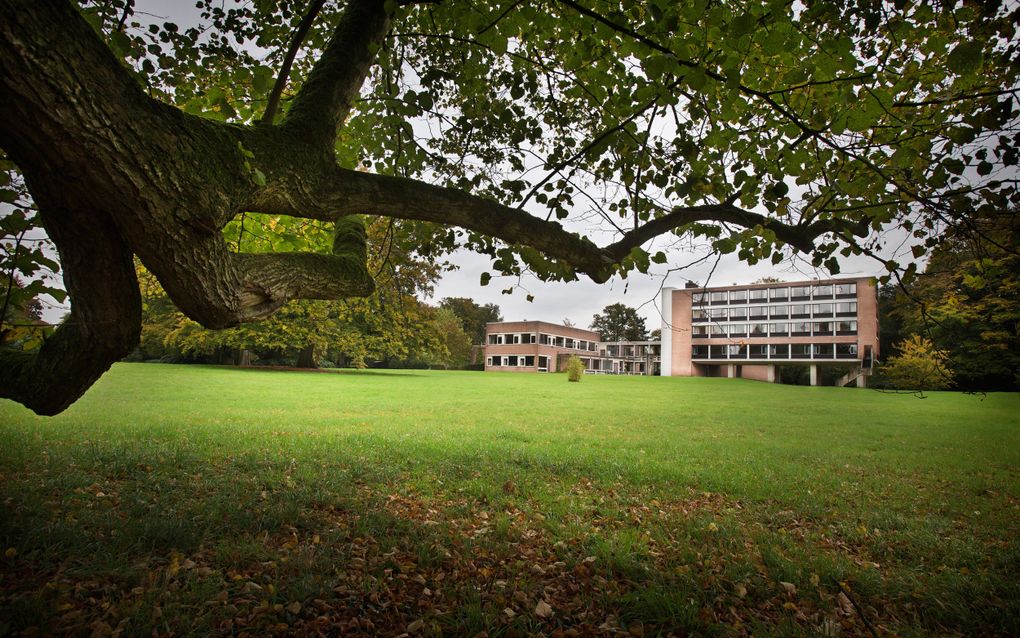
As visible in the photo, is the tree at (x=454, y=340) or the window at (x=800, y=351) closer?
the window at (x=800, y=351)

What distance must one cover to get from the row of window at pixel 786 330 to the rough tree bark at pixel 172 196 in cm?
4502

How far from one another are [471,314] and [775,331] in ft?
143

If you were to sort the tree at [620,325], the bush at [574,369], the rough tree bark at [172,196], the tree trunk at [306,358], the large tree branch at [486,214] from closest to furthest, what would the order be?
the rough tree bark at [172,196] < the large tree branch at [486,214] < the tree trunk at [306,358] < the bush at [574,369] < the tree at [620,325]

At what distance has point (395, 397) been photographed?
17453 mm

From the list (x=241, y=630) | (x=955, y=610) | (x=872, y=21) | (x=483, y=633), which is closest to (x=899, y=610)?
(x=955, y=610)

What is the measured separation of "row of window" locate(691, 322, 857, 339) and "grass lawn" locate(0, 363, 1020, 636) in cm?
4130

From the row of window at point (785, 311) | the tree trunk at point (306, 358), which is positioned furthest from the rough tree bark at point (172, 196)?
the row of window at point (785, 311)

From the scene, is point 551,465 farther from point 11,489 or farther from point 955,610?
point 11,489

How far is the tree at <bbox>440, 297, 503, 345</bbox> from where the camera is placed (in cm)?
7519

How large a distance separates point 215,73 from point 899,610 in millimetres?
9108

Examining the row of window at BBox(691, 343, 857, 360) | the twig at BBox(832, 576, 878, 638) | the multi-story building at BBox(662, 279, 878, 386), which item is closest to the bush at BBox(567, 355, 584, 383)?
the multi-story building at BBox(662, 279, 878, 386)

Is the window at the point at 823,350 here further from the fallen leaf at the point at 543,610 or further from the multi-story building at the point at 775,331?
the fallen leaf at the point at 543,610

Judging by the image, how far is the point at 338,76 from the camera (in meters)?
4.01

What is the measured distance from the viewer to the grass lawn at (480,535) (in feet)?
10.2
